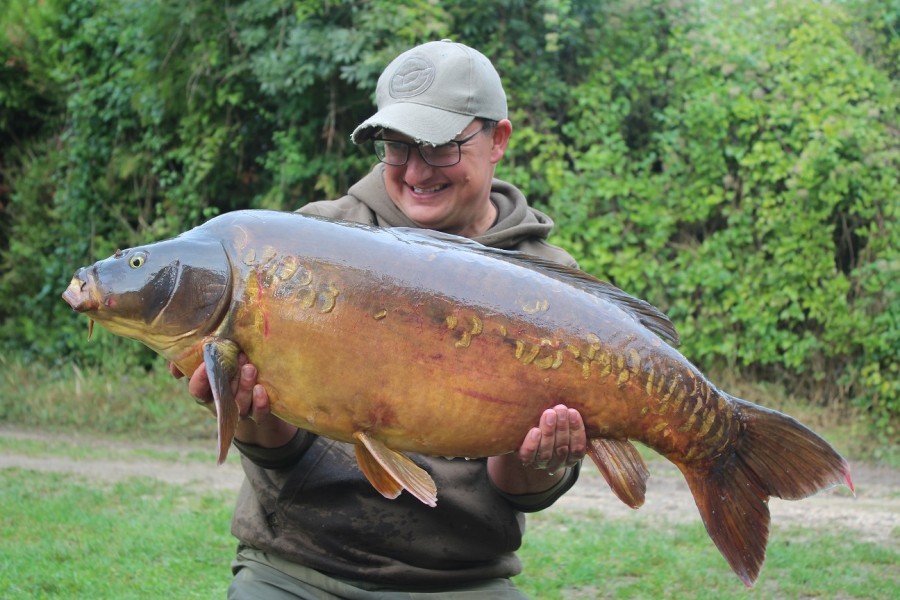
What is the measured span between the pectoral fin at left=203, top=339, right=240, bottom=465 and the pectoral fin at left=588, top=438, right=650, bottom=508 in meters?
0.86

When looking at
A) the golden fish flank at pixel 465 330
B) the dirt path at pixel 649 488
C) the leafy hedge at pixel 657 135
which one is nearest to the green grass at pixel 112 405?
the dirt path at pixel 649 488

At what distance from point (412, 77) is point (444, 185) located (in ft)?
1.13

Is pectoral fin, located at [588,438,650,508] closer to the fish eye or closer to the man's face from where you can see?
the man's face

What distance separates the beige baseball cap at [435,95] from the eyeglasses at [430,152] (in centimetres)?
5

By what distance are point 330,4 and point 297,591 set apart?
7230mm

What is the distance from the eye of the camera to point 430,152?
3.25 metres

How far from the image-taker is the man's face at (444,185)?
129 inches

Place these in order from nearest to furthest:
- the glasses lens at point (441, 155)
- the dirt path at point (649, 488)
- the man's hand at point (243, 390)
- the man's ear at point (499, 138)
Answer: the man's hand at point (243, 390), the glasses lens at point (441, 155), the man's ear at point (499, 138), the dirt path at point (649, 488)

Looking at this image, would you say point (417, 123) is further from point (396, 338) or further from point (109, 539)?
point (109, 539)

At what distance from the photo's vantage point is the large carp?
247cm

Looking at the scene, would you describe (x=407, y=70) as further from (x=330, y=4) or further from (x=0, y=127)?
(x=0, y=127)

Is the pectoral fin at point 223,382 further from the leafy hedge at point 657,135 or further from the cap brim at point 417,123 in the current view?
the leafy hedge at point 657,135

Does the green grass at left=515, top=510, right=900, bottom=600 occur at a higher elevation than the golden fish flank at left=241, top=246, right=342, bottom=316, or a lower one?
lower

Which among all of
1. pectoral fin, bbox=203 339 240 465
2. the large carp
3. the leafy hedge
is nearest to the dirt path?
the leafy hedge
